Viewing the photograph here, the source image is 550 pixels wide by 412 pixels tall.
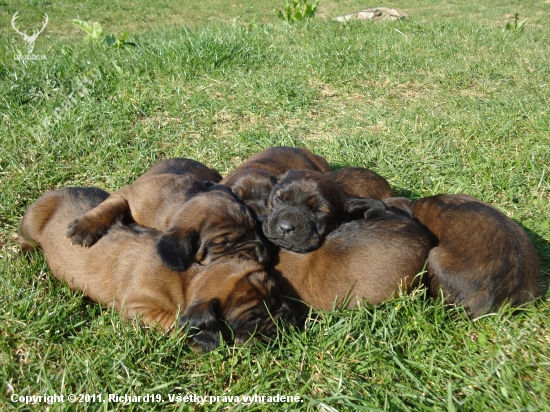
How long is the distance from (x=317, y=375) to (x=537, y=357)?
4.28 feet

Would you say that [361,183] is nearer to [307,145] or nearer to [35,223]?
[307,145]

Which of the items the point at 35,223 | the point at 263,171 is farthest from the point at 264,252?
the point at 35,223

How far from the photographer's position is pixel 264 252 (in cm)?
360

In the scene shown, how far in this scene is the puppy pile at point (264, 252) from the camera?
3.31 m

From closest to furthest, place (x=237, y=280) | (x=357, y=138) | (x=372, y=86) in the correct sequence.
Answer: (x=237, y=280) → (x=357, y=138) → (x=372, y=86)

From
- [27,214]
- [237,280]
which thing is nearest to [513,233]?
[237,280]

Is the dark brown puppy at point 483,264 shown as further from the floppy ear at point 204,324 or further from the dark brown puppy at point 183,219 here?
the floppy ear at point 204,324

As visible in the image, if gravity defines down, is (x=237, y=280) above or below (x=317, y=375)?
above

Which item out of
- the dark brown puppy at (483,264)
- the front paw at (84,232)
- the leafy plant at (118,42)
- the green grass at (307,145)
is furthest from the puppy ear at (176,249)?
the leafy plant at (118,42)

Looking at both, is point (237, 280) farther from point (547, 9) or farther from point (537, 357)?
point (547, 9)

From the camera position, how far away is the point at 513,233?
12.1ft

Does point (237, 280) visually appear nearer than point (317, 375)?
No

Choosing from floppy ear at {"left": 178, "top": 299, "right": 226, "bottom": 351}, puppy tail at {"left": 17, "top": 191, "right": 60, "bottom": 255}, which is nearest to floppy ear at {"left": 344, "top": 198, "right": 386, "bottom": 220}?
floppy ear at {"left": 178, "top": 299, "right": 226, "bottom": 351}

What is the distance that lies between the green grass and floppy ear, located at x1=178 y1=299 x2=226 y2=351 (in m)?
0.11
